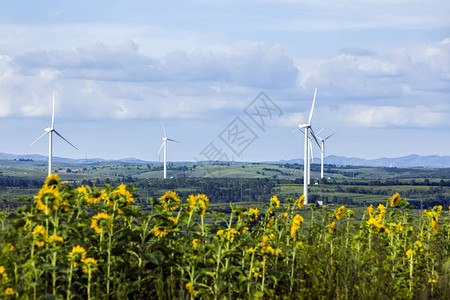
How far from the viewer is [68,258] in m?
7.82

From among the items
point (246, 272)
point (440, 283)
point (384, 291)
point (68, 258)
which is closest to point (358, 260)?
point (384, 291)

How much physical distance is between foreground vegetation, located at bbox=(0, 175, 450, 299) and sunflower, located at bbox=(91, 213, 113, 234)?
14 mm

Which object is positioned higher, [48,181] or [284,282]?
[48,181]

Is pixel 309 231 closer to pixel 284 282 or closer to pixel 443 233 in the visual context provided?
pixel 284 282

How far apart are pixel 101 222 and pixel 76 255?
30.8 inches

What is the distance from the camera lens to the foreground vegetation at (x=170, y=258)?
310 inches

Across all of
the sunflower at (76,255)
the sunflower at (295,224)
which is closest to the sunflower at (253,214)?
the sunflower at (295,224)

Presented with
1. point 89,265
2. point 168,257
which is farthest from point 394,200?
point 89,265

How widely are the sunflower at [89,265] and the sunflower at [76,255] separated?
0.30 feet

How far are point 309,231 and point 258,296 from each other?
379 cm

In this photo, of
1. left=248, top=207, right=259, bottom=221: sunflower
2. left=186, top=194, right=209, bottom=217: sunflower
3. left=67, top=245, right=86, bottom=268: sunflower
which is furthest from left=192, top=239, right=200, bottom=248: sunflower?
left=67, top=245, right=86, bottom=268: sunflower

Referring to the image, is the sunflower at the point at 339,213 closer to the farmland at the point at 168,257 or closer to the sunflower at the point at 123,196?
the farmland at the point at 168,257

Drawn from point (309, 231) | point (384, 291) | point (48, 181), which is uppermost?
point (48, 181)

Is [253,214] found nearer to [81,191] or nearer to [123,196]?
[123,196]
